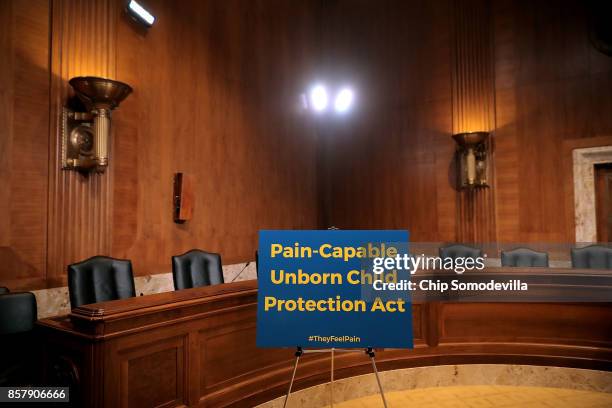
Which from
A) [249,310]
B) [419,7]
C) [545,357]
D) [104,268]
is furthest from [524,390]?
[419,7]

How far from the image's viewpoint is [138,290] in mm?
3771

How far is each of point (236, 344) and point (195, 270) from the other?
1.09 metres

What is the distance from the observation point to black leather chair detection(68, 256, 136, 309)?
249cm

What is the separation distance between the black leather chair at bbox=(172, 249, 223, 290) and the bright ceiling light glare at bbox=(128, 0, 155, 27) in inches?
87.8

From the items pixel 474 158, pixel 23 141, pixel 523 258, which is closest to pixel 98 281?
pixel 23 141

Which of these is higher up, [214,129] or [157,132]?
[214,129]

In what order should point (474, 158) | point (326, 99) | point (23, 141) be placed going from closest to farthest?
point (23, 141), point (474, 158), point (326, 99)

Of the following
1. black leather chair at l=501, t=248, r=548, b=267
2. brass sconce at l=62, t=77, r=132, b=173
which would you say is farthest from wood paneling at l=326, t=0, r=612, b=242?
brass sconce at l=62, t=77, r=132, b=173

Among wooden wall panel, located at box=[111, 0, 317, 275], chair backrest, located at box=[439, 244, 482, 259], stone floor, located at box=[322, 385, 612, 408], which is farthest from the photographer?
chair backrest, located at box=[439, 244, 482, 259]

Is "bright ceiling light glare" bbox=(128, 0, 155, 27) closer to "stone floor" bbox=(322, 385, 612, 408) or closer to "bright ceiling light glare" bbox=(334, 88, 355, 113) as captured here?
"bright ceiling light glare" bbox=(334, 88, 355, 113)

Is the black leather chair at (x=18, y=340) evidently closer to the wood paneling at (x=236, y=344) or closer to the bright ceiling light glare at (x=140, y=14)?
the wood paneling at (x=236, y=344)

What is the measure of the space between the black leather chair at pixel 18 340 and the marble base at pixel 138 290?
66cm

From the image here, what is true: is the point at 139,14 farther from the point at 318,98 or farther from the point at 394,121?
the point at 394,121

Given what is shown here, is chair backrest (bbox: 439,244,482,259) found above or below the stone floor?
above
